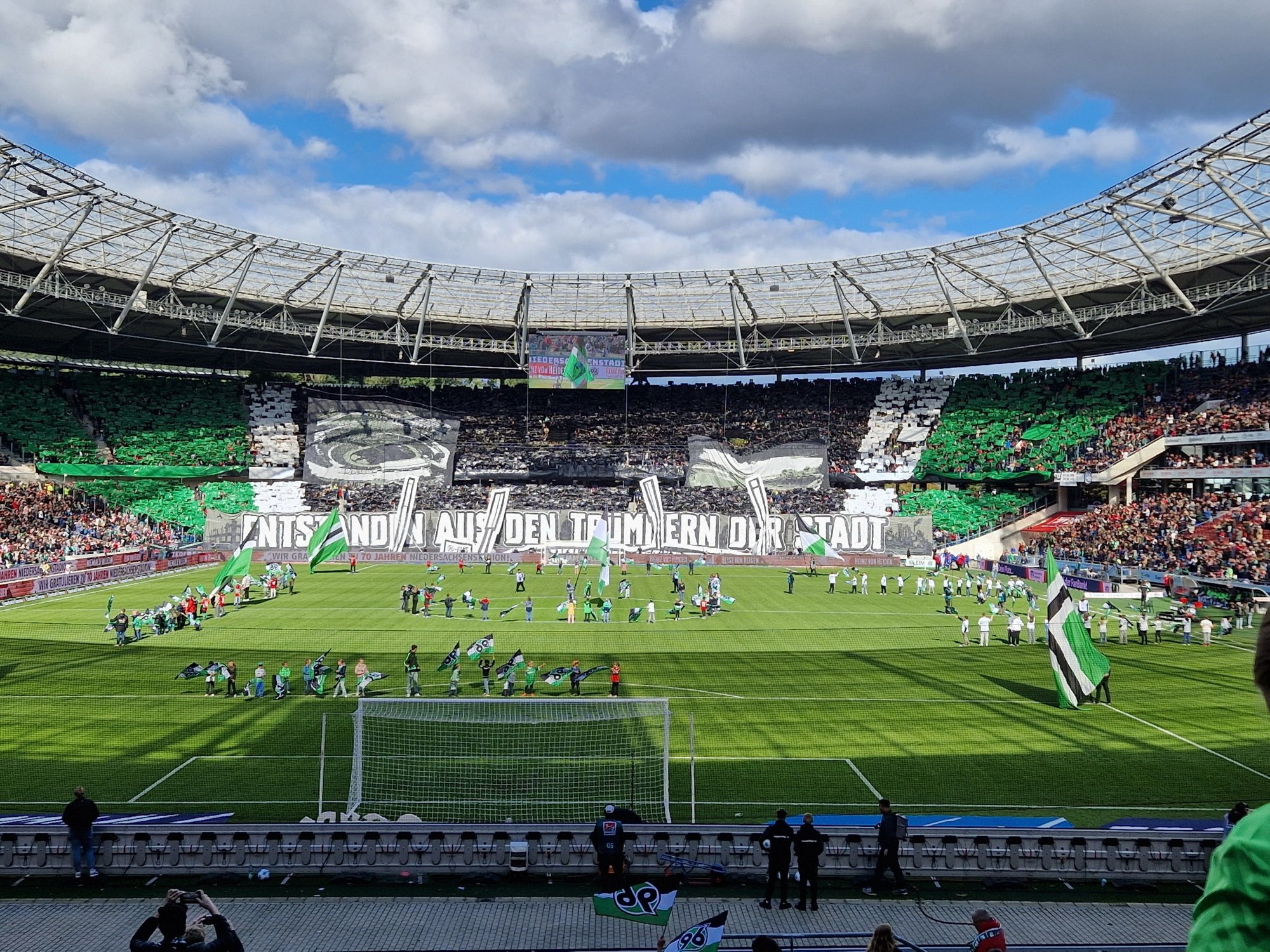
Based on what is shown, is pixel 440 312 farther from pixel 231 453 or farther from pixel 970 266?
pixel 970 266

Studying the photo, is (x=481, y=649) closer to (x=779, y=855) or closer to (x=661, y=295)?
(x=779, y=855)

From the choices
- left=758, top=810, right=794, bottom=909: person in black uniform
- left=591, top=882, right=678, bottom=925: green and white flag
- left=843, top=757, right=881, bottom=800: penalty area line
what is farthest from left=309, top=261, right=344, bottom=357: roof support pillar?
left=591, top=882, right=678, bottom=925: green and white flag

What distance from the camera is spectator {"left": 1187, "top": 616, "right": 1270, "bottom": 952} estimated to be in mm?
1689

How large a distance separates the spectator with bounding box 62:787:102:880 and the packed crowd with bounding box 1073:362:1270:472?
54296 mm

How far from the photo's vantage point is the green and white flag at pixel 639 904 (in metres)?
9.88

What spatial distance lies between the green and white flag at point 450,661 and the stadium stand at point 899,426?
4891 centimetres

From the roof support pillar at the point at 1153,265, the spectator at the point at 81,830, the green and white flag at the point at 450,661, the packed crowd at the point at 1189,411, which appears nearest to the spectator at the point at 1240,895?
the spectator at the point at 81,830

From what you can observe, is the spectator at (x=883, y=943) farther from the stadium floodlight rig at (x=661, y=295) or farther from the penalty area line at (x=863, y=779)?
the stadium floodlight rig at (x=661, y=295)

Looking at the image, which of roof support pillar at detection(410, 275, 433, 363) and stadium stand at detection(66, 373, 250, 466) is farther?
stadium stand at detection(66, 373, 250, 466)

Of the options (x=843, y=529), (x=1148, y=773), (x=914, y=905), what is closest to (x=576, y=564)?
(x=843, y=529)

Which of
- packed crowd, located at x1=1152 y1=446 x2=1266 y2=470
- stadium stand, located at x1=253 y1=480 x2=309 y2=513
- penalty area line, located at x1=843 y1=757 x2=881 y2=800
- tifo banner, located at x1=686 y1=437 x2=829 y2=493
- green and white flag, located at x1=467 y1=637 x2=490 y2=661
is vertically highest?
tifo banner, located at x1=686 y1=437 x2=829 y2=493

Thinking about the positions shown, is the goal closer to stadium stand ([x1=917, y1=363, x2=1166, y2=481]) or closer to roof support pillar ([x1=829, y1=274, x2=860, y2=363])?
roof support pillar ([x1=829, y1=274, x2=860, y2=363])

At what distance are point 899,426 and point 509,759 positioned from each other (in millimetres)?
60432

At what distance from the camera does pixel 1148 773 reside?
1705cm
